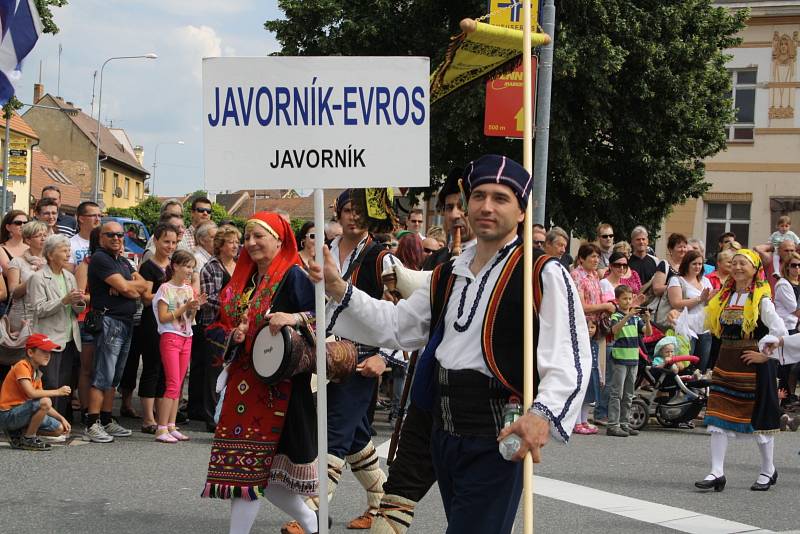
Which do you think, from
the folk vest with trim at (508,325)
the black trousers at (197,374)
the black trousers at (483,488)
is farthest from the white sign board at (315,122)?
the black trousers at (197,374)

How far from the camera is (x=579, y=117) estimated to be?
25266 mm

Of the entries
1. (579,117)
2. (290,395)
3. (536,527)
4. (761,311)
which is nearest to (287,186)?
(290,395)

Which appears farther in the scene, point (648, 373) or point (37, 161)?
point (37, 161)

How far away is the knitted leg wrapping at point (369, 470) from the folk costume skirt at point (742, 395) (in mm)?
3208

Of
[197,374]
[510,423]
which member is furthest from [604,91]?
[510,423]

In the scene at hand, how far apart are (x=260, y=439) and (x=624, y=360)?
654 centimetres

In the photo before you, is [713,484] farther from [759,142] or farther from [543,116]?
[759,142]

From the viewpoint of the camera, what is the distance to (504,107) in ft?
37.9

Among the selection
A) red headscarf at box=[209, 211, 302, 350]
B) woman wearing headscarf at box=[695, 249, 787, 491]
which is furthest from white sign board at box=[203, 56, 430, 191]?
woman wearing headscarf at box=[695, 249, 787, 491]

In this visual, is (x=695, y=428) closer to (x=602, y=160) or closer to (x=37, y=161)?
(x=602, y=160)

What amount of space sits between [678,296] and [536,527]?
20.3 feet

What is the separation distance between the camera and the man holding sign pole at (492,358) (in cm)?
375

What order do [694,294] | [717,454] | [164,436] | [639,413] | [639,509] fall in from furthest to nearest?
[694,294] < [639,413] < [164,436] < [717,454] < [639,509]

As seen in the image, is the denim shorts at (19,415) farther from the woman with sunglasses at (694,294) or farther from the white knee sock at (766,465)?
the woman with sunglasses at (694,294)
